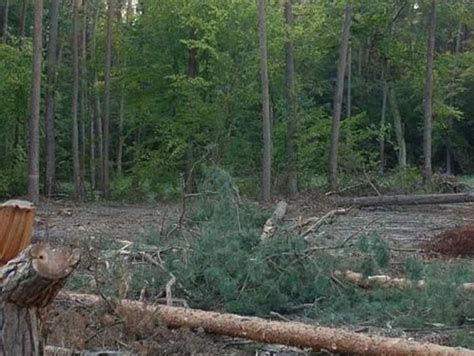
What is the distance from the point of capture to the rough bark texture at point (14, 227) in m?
4.46

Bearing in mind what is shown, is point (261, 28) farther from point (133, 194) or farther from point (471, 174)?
point (471, 174)

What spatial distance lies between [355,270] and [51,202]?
16.5 meters

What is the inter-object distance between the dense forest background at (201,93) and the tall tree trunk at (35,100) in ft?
0.18

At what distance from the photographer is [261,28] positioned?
23422 millimetres

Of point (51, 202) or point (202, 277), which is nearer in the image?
point (202, 277)

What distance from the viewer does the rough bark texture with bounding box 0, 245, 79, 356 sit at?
4.10 m

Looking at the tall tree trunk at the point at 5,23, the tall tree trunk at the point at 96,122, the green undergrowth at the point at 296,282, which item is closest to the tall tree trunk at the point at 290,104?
the tall tree trunk at the point at 96,122

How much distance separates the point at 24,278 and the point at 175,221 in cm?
1065

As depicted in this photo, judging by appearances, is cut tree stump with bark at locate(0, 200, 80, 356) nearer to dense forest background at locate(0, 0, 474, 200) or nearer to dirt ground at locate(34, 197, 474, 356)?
dirt ground at locate(34, 197, 474, 356)

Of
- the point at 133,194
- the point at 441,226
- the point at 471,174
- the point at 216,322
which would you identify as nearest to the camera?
the point at 216,322

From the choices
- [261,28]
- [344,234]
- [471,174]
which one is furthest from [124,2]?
[344,234]

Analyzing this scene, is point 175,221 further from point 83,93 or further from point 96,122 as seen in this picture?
point 96,122

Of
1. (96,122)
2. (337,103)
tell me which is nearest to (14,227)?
(337,103)

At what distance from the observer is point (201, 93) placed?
1049 inches
